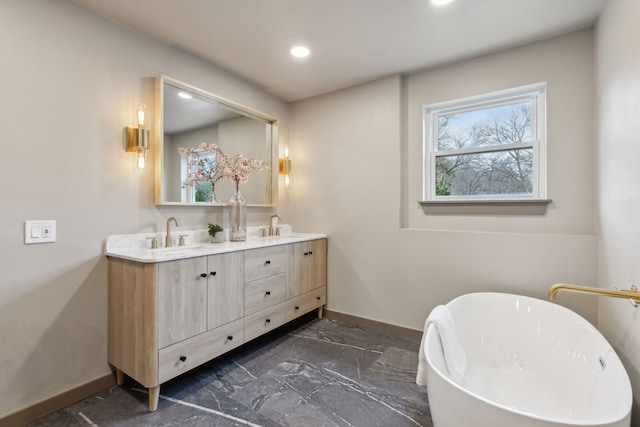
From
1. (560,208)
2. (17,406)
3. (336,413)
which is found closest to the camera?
(17,406)

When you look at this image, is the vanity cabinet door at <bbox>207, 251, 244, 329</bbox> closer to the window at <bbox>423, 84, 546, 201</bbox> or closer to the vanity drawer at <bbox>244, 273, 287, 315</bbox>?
the vanity drawer at <bbox>244, 273, 287, 315</bbox>

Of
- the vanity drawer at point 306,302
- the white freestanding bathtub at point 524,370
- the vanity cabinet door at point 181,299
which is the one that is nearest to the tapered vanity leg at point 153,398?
the vanity cabinet door at point 181,299

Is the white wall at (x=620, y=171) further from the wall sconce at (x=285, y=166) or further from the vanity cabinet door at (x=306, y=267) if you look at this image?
the wall sconce at (x=285, y=166)

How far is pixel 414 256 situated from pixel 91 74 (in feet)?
9.21

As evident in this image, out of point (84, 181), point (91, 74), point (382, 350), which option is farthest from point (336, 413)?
point (91, 74)

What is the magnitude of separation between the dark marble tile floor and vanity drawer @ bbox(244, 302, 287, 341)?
19 cm

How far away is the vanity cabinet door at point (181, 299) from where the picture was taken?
1768 mm

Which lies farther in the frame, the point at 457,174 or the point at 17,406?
the point at 457,174

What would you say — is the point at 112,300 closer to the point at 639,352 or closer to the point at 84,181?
the point at 84,181

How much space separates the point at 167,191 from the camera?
2.29 m

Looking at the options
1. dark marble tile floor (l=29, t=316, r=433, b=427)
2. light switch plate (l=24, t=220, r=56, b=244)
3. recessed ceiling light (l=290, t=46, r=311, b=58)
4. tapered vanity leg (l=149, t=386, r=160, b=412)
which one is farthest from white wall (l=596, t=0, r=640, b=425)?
light switch plate (l=24, t=220, r=56, b=244)

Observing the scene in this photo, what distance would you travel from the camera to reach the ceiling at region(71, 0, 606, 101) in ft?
6.29

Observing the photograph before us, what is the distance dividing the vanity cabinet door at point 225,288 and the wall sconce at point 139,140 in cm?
88

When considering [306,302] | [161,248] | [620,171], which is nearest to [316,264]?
[306,302]
